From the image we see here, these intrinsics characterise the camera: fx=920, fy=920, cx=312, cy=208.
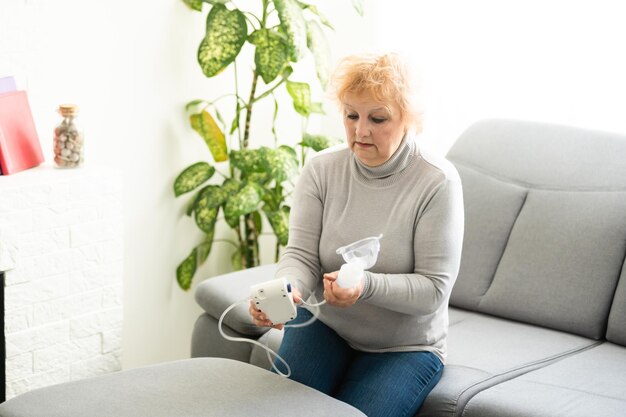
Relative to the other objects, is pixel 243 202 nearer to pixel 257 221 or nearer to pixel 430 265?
pixel 257 221

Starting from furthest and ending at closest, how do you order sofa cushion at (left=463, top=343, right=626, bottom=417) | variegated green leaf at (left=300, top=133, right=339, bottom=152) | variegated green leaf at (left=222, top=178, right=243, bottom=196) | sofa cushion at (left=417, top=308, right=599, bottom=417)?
variegated green leaf at (left=300, top=133, right=339, bottom=152)
variegated green leaf at (left=222, top=178, right=243, bottom=196)
sofa cushion at (left=417, top=308, right=599, bottom=417)
sofa cushion at (left=463, top=343, right=626, bottom=417)

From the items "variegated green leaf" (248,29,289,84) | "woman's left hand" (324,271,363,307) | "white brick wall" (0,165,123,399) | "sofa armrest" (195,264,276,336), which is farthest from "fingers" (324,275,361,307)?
"variegated green leaf" (248,29,289,84)

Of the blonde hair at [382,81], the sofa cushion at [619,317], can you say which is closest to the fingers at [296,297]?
the blonde hair at [382,81]

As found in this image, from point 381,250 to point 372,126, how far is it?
281 mm

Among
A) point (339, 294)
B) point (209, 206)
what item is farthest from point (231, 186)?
point (339, 294)

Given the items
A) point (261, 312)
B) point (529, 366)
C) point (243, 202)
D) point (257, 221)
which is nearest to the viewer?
point (261, 312)

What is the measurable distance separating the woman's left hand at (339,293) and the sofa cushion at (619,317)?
85 cm

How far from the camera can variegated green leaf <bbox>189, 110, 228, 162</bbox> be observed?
3.11 m

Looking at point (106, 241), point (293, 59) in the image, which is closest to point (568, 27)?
point (293, 59)

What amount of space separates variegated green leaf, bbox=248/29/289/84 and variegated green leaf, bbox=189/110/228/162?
10.2 inches

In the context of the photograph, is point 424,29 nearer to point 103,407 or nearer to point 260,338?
point 260,338

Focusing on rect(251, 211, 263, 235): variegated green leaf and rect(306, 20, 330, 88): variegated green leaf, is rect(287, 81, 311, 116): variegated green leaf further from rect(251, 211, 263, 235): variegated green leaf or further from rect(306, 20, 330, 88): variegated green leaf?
rect(251, 211, 263, 235): variegated green leaf

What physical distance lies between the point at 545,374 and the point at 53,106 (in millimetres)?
1582

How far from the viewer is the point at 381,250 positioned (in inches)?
82.1
